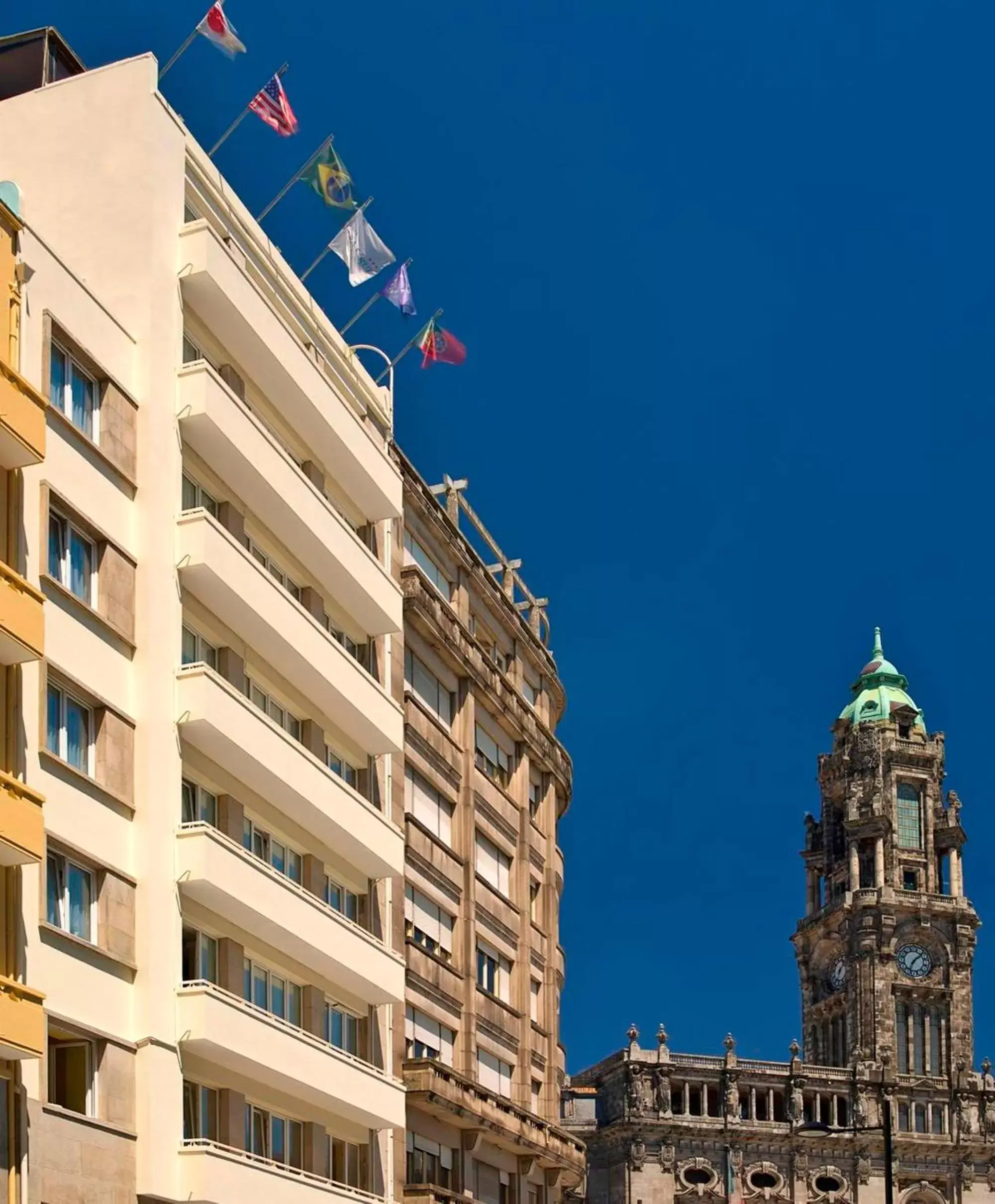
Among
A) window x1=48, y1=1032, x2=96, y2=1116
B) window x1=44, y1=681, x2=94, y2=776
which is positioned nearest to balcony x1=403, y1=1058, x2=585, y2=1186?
window x1=48, y1=1032, x2=96, y2=1116

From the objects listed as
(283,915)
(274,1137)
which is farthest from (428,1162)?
(283,915)

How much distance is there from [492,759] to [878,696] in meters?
114

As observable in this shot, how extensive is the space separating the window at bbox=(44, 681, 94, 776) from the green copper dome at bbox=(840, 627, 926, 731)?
13791 cm

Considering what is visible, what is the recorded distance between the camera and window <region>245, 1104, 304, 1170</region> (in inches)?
1747

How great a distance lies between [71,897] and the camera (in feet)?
121

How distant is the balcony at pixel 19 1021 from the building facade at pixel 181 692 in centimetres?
5

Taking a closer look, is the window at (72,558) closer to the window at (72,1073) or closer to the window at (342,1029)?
the window at (72,1073)

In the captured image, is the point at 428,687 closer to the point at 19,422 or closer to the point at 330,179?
the point at 330,179

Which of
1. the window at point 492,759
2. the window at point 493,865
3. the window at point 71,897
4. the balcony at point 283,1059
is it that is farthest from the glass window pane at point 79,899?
the window at point 492,759

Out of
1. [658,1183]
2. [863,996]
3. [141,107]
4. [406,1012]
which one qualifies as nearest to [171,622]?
[141,107]

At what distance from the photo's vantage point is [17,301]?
36625 mm

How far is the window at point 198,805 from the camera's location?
4222 cm

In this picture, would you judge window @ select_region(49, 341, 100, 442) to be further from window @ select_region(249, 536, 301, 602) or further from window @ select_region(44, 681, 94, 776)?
window @ select_region(249, 536, 301, 602)

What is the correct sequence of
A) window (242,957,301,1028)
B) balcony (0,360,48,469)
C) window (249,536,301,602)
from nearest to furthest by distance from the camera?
balcony (0,360,48,469), window (242,957,301,1028), window (249,536,301,602)
